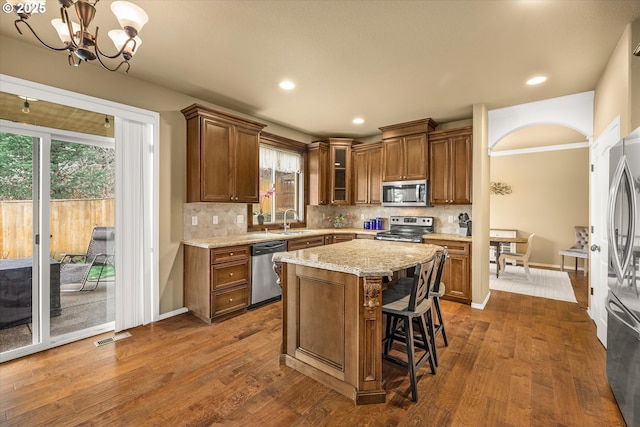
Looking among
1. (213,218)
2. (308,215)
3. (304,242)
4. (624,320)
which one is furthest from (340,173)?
(624,320)

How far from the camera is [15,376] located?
7.43 feet

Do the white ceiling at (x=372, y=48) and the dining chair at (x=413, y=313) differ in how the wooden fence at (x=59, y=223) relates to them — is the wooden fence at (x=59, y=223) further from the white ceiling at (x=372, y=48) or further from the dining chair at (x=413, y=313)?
the dining chair at (x=413, y=313)

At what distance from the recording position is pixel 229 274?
349cm

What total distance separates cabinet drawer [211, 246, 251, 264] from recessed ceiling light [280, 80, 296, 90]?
78.2 inches

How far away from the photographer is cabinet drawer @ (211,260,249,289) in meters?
3.34

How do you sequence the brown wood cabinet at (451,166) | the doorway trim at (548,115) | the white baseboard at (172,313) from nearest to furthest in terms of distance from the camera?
1. the white baseboard at (172,313)
2. the doorway trim at (548,115)
3. the brown wood cabinet at (451,166)

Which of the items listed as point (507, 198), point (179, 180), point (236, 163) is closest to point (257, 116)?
point (236, 163)

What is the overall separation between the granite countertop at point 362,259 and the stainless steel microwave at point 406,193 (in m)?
1.95

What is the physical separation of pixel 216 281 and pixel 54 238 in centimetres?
159

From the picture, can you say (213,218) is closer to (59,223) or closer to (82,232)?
(82,232)

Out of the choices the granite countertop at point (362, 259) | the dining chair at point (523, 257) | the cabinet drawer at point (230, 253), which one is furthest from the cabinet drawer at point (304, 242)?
the dining chair at point (523, 257)

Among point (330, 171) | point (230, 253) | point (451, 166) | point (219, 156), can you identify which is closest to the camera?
point (230, 253)

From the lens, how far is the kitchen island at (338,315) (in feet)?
6.49

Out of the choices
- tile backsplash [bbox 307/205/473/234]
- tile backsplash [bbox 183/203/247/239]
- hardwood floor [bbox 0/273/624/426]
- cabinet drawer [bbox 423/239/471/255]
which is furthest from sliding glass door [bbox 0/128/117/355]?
cabinet drawer [bbox 423/239/471/255]
